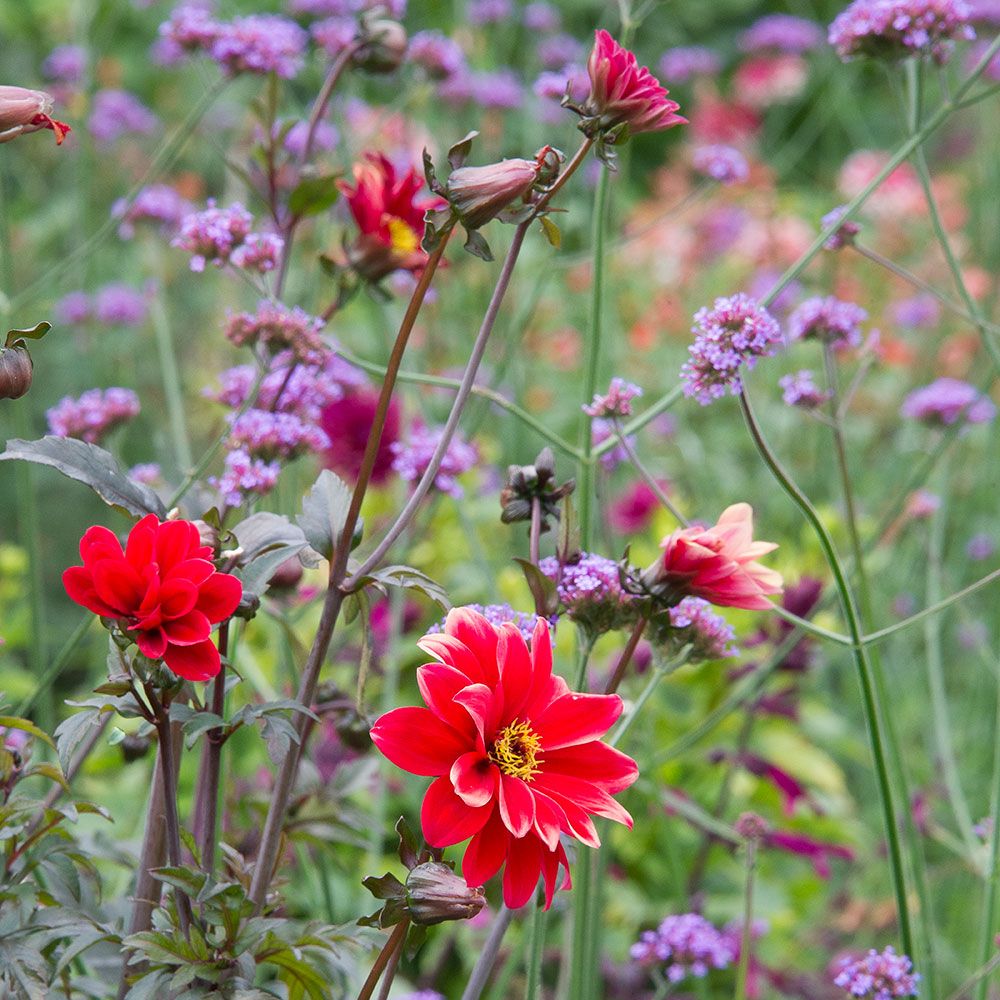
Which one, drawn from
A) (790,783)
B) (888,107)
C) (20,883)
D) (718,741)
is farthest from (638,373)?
(888,107)

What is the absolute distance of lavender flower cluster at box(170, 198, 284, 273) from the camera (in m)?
0.84

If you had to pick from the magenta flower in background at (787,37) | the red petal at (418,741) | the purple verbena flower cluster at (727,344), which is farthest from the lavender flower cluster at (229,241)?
the magenta flower in background at (787,37)

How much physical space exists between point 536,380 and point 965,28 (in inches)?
67.5

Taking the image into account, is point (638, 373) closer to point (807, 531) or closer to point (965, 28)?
point (807, 531)

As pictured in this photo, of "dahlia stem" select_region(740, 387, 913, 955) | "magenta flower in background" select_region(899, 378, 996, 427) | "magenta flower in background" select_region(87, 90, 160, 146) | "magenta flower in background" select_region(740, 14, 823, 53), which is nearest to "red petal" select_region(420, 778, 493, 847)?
"dahlia stem" select_region(740, 387, 913, 955)

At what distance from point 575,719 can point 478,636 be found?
0.05 m

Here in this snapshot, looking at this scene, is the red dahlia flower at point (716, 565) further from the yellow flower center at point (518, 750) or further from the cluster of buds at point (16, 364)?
the cluster of buds at point (16, 364)

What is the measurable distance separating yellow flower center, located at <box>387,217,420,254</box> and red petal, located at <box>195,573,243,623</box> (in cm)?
38

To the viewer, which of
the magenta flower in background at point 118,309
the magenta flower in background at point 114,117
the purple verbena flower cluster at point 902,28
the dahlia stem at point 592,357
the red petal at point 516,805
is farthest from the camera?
the magenta flower in background at point 114,117

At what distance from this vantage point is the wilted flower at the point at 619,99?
1.94ft

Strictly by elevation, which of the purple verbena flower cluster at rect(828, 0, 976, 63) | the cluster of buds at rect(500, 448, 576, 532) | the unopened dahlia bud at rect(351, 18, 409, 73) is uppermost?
the purple verbena flower cluster at rect(828, 0, 976, 63)

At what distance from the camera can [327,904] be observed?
0.90 m

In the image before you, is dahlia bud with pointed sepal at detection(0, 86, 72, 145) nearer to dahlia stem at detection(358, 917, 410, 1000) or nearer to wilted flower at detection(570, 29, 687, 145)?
wilted flower at detection(570, 29, 687, 145)

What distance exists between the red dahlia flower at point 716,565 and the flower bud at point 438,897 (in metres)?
0.17
